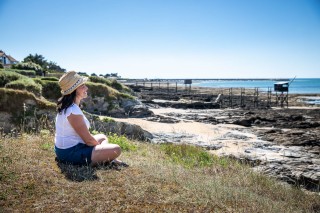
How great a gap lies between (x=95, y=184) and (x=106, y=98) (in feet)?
57.4

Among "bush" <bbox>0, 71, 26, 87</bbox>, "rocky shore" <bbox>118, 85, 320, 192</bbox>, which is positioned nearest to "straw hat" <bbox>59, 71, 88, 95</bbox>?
"rocky shore" <bbox>118, 85, 320, 192</bbox>

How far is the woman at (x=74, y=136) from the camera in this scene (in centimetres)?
463

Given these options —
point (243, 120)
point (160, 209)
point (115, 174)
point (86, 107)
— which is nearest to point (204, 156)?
point (115, 174)

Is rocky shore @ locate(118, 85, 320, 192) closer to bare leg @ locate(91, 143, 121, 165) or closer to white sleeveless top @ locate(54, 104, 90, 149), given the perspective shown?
bare leg @ locate(91, 143, 121, 165)

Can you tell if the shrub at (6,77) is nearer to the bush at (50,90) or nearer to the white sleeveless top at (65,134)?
the bush at (50,90)

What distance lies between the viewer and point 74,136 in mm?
4738

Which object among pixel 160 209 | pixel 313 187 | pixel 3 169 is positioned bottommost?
pixel 313 187

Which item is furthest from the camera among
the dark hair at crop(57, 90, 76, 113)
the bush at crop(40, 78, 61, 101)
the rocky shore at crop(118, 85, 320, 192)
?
the bush at crop(40, 78, 61, 101)

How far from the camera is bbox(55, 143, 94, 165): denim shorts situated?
4.71 m

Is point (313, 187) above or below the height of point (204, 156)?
below

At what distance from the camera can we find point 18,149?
522 cm

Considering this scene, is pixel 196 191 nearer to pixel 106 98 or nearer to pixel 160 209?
pixel 160 209

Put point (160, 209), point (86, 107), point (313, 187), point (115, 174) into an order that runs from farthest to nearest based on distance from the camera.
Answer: point (86, 107) < point (313, 187) < point (115, 174) < point (160, 209)

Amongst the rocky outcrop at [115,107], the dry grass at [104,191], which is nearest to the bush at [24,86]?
the rocky outcrop at [115,107]
